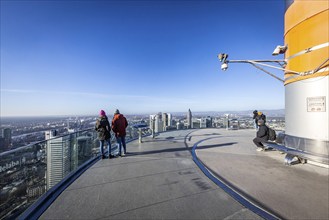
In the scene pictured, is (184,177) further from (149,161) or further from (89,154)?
(89,154)

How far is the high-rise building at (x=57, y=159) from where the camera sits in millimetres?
4226

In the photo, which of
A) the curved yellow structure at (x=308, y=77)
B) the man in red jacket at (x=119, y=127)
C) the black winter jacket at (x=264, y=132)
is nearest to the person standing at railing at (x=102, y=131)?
the man in red jacket at (x=119, y=127)

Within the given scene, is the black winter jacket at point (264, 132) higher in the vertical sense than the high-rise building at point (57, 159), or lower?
higher

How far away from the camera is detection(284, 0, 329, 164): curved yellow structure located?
15.6 ft

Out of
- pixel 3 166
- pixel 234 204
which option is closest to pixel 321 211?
pixel 234 204

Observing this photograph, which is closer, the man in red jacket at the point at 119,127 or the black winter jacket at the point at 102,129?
the black winter jacket at the point at 102,129

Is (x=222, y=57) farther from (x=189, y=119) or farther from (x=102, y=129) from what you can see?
(x=189, y=119)

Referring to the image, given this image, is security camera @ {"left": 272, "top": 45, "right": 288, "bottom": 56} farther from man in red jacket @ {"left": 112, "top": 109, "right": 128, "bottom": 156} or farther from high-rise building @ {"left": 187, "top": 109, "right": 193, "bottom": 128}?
high-rise building @ {"left": 187, "top": 109, "right": 193, "bottom": 128}

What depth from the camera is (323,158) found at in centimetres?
430

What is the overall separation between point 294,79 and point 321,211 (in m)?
4.38

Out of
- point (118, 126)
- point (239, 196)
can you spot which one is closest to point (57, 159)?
point (118, 126)

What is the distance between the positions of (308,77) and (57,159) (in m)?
7.89

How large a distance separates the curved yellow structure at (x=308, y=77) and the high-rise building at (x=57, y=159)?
686 centimetres

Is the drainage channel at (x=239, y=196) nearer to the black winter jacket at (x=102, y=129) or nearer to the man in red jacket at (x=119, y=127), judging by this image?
the man in red jacket at (x=119, y=127)
